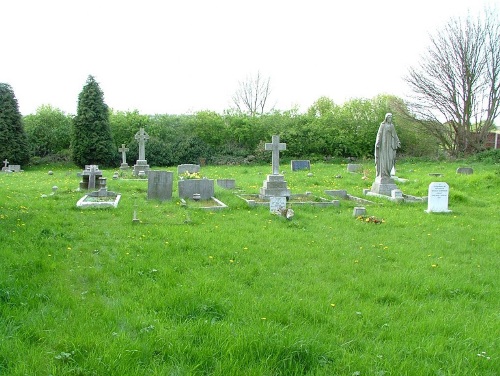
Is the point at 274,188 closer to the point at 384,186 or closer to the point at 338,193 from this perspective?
the point at 338,193

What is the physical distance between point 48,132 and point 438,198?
30.5m

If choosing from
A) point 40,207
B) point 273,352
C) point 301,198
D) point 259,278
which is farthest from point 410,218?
point 40,207

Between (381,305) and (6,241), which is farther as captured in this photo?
(6,241)

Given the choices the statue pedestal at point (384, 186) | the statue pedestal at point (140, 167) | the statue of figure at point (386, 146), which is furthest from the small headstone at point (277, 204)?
the statue pedestal at point (140, 167)

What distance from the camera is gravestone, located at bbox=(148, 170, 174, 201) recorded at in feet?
41.3

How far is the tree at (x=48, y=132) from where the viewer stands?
33656 millimetres

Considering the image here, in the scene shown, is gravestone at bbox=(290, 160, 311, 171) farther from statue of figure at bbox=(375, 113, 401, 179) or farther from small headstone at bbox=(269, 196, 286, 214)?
small headstone at bbox=(269, 196, 286, 214)

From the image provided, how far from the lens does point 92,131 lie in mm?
30922

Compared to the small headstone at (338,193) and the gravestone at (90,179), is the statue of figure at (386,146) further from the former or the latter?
the gravestone at (90,179)

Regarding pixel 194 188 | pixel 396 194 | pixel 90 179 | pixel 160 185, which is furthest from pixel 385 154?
pixel 90 179

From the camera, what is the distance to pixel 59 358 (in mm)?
3232

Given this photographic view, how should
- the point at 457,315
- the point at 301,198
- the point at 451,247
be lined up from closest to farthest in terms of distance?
1. the point at 457,315
2. the point at 451,247
3. the point at 301,198

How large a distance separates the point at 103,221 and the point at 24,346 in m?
5.93

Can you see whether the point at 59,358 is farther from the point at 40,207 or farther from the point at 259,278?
the point at 40,207
